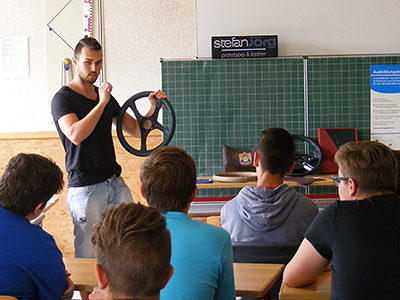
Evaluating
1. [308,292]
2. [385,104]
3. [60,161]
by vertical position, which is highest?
[385,104]

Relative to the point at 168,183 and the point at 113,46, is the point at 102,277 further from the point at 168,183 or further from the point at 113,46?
the point at 113,46

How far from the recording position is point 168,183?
5.51 ft

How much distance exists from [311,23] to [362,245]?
10.9 feet

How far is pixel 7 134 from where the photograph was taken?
4.91m

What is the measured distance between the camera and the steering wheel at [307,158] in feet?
14.3

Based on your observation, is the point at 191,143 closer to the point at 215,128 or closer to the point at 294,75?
the point at 215,128

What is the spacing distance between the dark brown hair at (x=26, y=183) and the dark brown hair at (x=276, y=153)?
987mm

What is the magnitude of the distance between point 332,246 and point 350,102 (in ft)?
10.2

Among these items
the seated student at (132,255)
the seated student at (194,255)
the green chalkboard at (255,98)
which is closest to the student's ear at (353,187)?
the seated student at (194,255)

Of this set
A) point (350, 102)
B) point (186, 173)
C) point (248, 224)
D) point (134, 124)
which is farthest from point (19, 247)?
point (350, 102)

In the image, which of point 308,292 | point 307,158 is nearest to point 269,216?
point 308,292

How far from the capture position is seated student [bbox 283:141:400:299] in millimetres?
1601

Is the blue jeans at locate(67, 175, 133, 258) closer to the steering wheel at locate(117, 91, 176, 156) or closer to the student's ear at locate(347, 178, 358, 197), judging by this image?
the steering wheel at locate(117, 91, 176, 156)

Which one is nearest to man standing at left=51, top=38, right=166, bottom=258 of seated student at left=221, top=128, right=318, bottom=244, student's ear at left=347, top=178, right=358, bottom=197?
seated student at left=221, top=128, right=318, bottom=244
